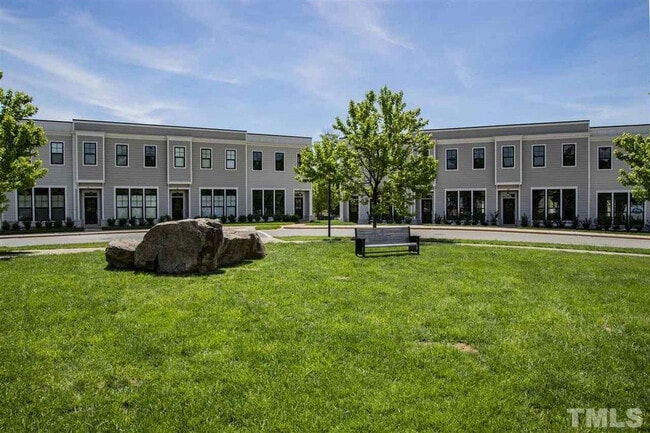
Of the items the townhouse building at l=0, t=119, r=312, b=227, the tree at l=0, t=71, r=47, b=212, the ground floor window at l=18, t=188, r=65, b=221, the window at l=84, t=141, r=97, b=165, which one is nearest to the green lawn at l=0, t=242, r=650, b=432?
the tree at l=0, t=71, r=47, b=212

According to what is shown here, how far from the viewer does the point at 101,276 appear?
Result: 360 inches

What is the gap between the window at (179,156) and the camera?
33.9 m

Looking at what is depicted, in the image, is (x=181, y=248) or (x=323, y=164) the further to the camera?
(x=323, y=164)

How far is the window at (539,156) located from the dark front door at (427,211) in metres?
8.37

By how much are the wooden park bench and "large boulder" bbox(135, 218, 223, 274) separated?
4.66 m

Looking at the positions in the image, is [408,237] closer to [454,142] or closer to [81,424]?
[81,424]

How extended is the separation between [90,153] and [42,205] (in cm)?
491

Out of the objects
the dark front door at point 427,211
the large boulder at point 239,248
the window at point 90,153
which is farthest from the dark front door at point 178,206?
the large boulder at point 239,248

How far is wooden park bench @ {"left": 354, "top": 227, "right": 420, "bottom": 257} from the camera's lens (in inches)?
522

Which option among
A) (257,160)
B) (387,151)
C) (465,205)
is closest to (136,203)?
(257,160)

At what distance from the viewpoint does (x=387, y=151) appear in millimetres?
19109

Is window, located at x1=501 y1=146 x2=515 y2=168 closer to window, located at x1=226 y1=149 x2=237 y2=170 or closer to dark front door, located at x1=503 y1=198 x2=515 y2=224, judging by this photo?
dark front door, located at x1=503 y1=198 x2=515 y2=224

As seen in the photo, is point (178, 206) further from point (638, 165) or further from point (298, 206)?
point (638, 165)

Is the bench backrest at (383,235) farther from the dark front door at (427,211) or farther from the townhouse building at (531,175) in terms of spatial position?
the dark front door at (427,211)
